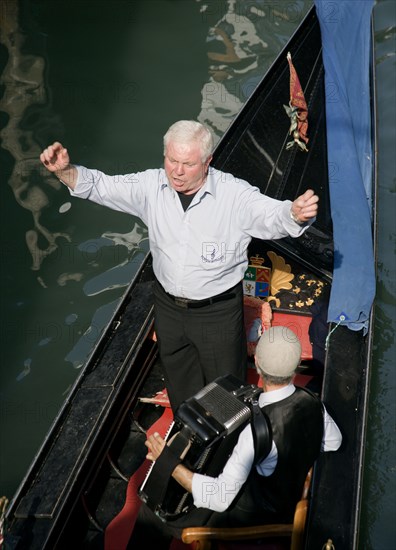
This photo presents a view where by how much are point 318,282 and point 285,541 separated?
1.67 metres

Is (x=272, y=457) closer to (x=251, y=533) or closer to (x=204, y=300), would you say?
(x=251, y=533)

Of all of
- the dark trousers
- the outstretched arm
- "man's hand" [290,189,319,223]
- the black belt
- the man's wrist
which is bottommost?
the dark trousers

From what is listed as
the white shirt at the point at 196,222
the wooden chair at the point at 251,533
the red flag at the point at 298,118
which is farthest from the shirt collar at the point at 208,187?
the red flag at the point at 298,118

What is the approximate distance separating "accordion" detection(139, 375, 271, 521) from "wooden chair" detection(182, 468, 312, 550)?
0.42 feet

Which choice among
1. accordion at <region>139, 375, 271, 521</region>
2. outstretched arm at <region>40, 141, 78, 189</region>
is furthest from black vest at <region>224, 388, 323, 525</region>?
outstretched arm at <region>40, 141, 78, 189</region>

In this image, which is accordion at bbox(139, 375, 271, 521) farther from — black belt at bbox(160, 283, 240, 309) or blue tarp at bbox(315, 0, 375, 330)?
blue tarp at bbox(315, 0, 375, 330)

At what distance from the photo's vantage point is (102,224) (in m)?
5.51

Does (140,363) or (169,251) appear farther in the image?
(140,363)

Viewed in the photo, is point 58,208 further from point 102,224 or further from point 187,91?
point 187,91

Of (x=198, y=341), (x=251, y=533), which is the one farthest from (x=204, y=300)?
(x=251, y=533)

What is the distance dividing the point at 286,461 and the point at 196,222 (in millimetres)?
1006

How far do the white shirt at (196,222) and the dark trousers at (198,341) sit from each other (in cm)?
10

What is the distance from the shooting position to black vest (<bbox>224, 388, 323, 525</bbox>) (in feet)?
7.58

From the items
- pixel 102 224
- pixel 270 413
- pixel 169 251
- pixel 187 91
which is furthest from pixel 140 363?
pixel 187 91
